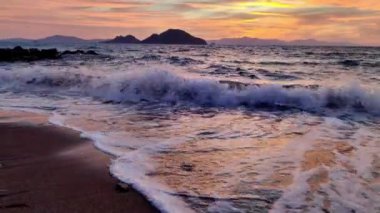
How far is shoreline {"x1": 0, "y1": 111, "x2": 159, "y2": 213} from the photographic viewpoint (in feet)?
13.0

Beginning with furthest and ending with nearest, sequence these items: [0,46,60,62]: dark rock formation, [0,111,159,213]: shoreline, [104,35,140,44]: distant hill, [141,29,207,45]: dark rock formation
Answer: [104,35,140,44]: distant hill → [141,29,207,45]: dark rock formation → [0,46,60,62]: dark rock formation → [0,111,159,213]: shoreline

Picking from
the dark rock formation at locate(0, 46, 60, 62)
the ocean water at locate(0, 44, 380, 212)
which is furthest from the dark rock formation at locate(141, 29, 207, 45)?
the ocean water at locate(0, 44, 380, 212)

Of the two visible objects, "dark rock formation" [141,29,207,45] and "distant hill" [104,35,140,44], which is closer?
"dark rock formation" [141,29,207,45]

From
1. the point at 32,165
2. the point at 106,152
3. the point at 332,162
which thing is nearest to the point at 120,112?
the point at 106,152

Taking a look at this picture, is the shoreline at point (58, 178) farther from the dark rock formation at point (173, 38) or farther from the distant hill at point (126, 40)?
the distant hill at point (126, 40)

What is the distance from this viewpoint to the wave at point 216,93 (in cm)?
1105

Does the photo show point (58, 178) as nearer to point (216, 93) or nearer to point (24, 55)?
point (216, 93)

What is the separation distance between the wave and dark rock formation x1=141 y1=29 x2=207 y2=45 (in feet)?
403

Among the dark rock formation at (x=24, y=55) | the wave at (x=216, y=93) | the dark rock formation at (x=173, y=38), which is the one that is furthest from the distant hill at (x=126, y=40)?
the wave at (x=216, y=93)

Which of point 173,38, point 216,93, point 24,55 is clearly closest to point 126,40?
point 173,38

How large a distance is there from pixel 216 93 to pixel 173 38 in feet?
422

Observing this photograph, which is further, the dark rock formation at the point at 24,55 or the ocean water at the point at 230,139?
the dark rock formation at the point at 24,55

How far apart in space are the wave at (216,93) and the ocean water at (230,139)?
3cm

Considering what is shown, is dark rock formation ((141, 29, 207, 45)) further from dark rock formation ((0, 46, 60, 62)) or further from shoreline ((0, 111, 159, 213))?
shoreline ((0, 111, 159, 213))
